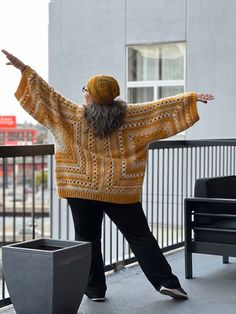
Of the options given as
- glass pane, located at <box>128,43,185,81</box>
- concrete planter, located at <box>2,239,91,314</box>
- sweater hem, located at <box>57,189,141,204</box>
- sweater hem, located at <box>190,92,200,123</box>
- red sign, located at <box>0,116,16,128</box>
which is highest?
glass pane, located at <box>128,43,185,81</box>

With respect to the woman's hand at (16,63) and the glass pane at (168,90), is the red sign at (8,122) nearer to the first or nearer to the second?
the glass pane at (168,90)

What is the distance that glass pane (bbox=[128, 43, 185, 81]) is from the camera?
44.7 feet

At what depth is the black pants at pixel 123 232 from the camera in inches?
167

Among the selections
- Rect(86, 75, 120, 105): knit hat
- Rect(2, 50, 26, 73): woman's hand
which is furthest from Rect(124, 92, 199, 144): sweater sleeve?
Rect(2, 50, 26, 73): woman's hand

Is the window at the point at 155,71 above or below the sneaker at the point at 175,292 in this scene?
above

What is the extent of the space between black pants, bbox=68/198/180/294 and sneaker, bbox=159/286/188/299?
0.08 feet

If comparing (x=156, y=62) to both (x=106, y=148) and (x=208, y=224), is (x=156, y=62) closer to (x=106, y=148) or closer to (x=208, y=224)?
(x=208, y=224)

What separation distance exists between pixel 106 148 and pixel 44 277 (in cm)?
92

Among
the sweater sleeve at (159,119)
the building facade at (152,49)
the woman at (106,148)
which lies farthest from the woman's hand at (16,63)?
the building facade at (152,49)

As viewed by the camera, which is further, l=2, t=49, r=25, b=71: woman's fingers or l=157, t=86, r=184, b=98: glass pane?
l=157, t=86, r=184, b=98: glass pane

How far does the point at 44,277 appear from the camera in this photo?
144 inches

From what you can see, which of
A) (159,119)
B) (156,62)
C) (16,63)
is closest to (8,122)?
(156,62)

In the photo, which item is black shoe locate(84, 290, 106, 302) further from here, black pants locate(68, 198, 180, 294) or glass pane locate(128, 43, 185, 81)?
glass pane locate(128, 43, 185, 81)

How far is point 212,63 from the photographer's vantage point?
1285cm
